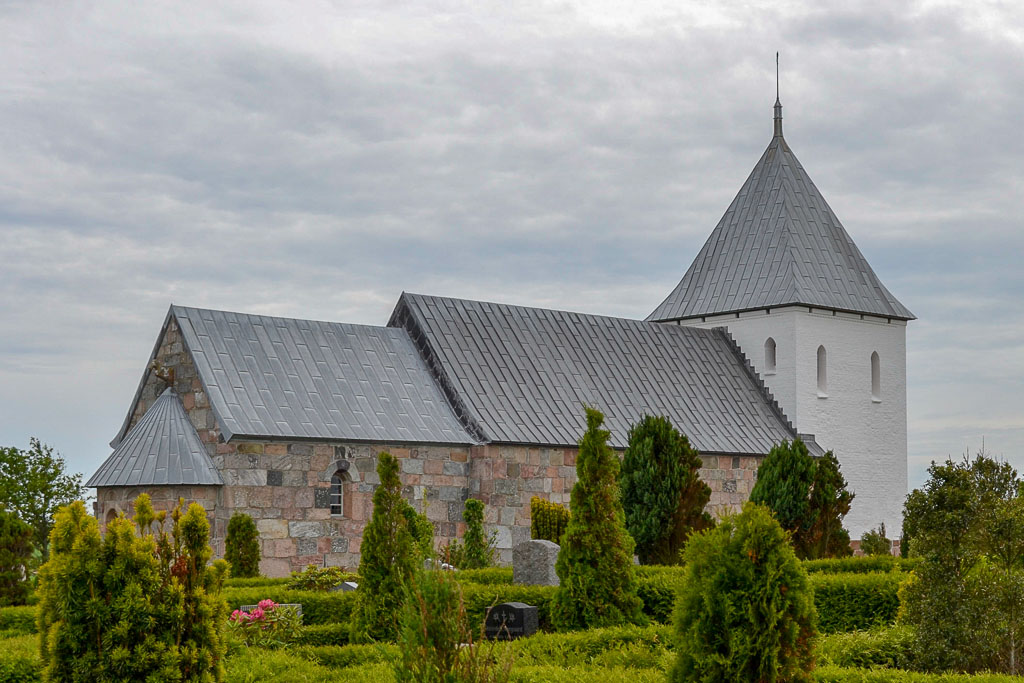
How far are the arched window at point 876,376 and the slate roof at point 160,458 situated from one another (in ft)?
46.5

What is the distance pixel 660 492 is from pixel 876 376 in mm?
11034

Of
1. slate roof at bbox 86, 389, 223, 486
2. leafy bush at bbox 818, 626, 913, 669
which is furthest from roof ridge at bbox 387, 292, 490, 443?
leafy bush at bbox 818, 626, 913, 669

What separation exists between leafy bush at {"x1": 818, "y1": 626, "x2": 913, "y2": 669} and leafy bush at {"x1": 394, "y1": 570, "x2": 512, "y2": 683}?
303 centimetres

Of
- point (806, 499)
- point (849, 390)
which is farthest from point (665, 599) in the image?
point (849, 390)

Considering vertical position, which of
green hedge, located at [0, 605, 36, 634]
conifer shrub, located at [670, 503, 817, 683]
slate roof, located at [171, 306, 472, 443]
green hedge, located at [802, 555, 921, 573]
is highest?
slate roof, located at [171, 306, 472, 443]

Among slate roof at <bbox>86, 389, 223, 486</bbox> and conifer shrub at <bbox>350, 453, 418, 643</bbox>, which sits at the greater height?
slate roof at <bbox>86, 389, 223, 486</bbox>

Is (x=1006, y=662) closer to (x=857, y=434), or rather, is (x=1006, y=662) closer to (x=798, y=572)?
(x=798, y=572)

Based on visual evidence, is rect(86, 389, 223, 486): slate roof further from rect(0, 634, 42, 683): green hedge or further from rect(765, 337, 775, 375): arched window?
rect(765, 337, 775, 375): arched window

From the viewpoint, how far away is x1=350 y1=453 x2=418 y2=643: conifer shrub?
33.2 ft

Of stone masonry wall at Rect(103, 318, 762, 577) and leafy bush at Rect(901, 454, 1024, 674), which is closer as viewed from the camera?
leafy bush at Rect(901, 454, 1024, 674)

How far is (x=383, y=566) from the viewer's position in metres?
10.4

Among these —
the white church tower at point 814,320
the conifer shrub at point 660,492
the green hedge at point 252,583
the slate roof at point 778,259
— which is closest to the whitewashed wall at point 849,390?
the white church tower at point 814,320

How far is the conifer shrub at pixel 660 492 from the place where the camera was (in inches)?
640

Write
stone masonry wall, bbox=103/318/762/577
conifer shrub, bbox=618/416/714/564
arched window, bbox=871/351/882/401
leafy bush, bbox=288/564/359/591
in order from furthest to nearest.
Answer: arched window, bbox=871/351/882/401 < stone masonry wall, bbox=103/318/762/577 < conifer shrub, bbox=618/416/714/564 < leafy bush, bbox=288/564/359/591
